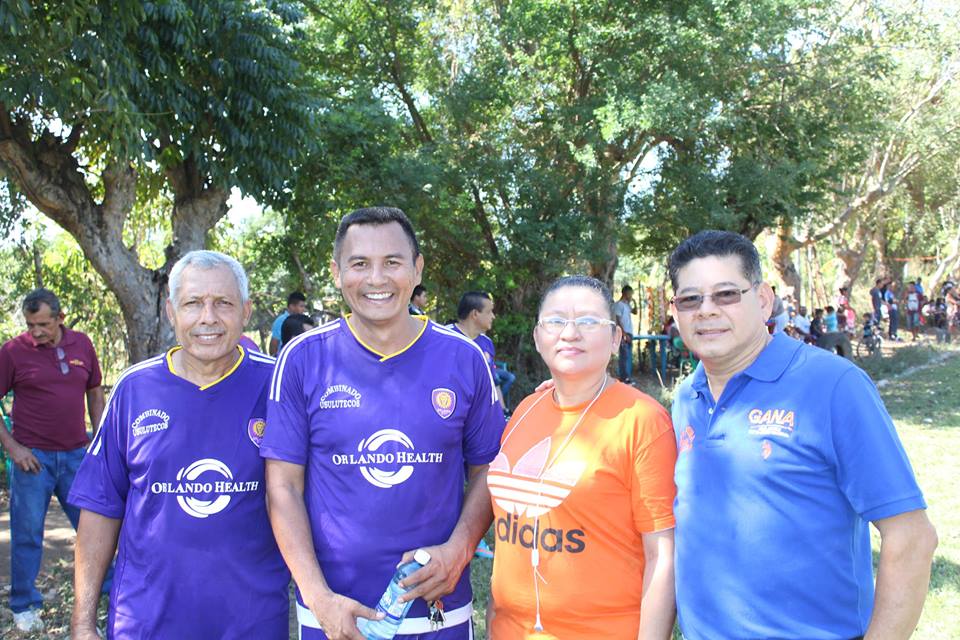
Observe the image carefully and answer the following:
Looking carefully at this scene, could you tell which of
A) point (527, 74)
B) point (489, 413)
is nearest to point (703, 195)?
point (527, 74)

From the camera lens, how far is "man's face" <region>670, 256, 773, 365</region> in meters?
2.30

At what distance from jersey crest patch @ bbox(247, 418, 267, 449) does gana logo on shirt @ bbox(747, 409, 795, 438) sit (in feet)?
5.16

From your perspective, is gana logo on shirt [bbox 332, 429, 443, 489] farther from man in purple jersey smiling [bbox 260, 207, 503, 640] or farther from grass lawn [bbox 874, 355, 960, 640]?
grass lawn [bbox 874, 355, 960, 640]

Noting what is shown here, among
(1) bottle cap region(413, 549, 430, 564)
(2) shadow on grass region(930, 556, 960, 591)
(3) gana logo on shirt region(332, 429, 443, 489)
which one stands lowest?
(2) shadow on grass region(930, 556, 960, 591)

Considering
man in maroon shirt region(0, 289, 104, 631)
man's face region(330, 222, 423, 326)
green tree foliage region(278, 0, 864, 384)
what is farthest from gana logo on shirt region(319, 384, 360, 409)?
green tree foliage region(278, 0, 864, 384)

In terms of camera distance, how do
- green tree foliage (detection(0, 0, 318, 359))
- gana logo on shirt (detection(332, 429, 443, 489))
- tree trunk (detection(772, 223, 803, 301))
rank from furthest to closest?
tree trunk (detection(772, 223, 803, 301)) → green tree foliage (detection(0, 0, 318, 359)) → gana logo on shirt (detection(332, 429, 443, 489))

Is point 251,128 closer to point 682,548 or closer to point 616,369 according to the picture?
point 682,548

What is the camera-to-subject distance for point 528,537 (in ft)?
8.04

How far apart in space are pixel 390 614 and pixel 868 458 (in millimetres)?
1451

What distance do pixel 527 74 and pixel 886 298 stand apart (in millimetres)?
19154

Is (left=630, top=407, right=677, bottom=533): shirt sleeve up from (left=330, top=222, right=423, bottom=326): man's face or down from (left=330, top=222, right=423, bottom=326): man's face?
down

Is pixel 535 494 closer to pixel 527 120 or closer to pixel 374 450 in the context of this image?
pixel 374 450

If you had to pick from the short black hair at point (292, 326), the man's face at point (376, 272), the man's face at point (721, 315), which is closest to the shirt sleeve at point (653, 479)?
the man's face at point (721, 315)

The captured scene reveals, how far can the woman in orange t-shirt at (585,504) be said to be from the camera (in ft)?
7.72
